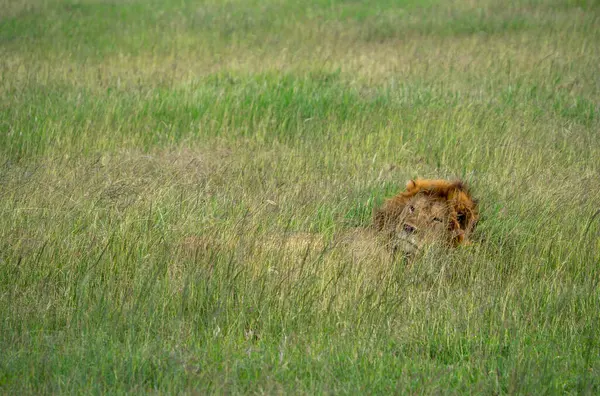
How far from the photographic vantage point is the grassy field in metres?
3.44

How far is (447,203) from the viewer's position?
4.87 metres

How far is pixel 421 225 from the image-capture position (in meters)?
4.83

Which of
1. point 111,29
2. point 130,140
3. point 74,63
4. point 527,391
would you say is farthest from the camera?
point 111,29

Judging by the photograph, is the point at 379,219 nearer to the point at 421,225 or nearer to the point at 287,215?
the point at 421,225

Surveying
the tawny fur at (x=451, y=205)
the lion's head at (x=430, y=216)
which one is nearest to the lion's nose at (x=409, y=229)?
the lion's head at (x=430, y=216)

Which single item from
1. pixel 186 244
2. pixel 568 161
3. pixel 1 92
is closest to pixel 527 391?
pixel 186 244

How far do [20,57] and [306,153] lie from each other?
15.8 feet

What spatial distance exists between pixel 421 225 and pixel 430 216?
0.08 m

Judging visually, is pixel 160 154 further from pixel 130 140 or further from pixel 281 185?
pixel 281 185

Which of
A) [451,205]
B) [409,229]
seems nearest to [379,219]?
[409,229]

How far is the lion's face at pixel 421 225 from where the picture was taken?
4.77m

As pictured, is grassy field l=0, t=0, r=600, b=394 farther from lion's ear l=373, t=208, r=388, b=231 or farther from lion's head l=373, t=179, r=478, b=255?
lion's ear l=373, t=208, r=388, b=231

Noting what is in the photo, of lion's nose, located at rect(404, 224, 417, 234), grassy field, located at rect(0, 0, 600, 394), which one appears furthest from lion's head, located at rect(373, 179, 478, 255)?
grassy field, located at rect(0, 0, 600, 394)

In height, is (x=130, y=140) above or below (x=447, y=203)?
below
